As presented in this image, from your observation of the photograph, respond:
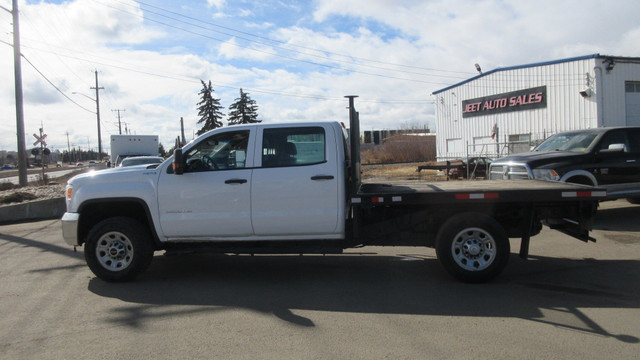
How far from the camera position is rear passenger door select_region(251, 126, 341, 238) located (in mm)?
5879

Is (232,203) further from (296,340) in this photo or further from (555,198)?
(555,198)

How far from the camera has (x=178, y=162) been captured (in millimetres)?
5906

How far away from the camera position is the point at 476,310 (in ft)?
16.1

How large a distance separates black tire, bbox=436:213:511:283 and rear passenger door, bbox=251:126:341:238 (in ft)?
4.58

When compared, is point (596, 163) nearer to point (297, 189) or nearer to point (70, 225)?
point (297, 189)

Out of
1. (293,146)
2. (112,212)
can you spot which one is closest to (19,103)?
(112,212)

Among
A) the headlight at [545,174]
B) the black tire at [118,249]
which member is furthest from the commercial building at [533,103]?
the black tire at [118,249]

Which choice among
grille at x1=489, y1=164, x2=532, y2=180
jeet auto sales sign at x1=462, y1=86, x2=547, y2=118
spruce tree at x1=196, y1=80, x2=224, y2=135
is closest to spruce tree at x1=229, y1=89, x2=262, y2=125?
spruce tree at x1=196, y1=80, x2=224, y2=135

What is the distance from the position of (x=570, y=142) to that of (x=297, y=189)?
741cm

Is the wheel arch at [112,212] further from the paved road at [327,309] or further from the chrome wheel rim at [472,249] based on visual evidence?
the chrome wheel rim at [472,249]

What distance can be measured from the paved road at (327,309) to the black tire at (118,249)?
205 mm

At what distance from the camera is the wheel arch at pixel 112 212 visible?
6.13m

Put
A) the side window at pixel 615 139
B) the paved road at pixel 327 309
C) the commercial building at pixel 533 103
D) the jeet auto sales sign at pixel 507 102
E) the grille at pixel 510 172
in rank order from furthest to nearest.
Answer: the jeet auto sales sign at pixel 507 102, the commercial building at pixel 533 103, the side window at pixel 615 139, the grille at pixel 510 172, the paved road at pixel 327 309

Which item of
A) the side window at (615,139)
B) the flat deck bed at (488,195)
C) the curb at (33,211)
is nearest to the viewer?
the flat deck bed at (488,195)
